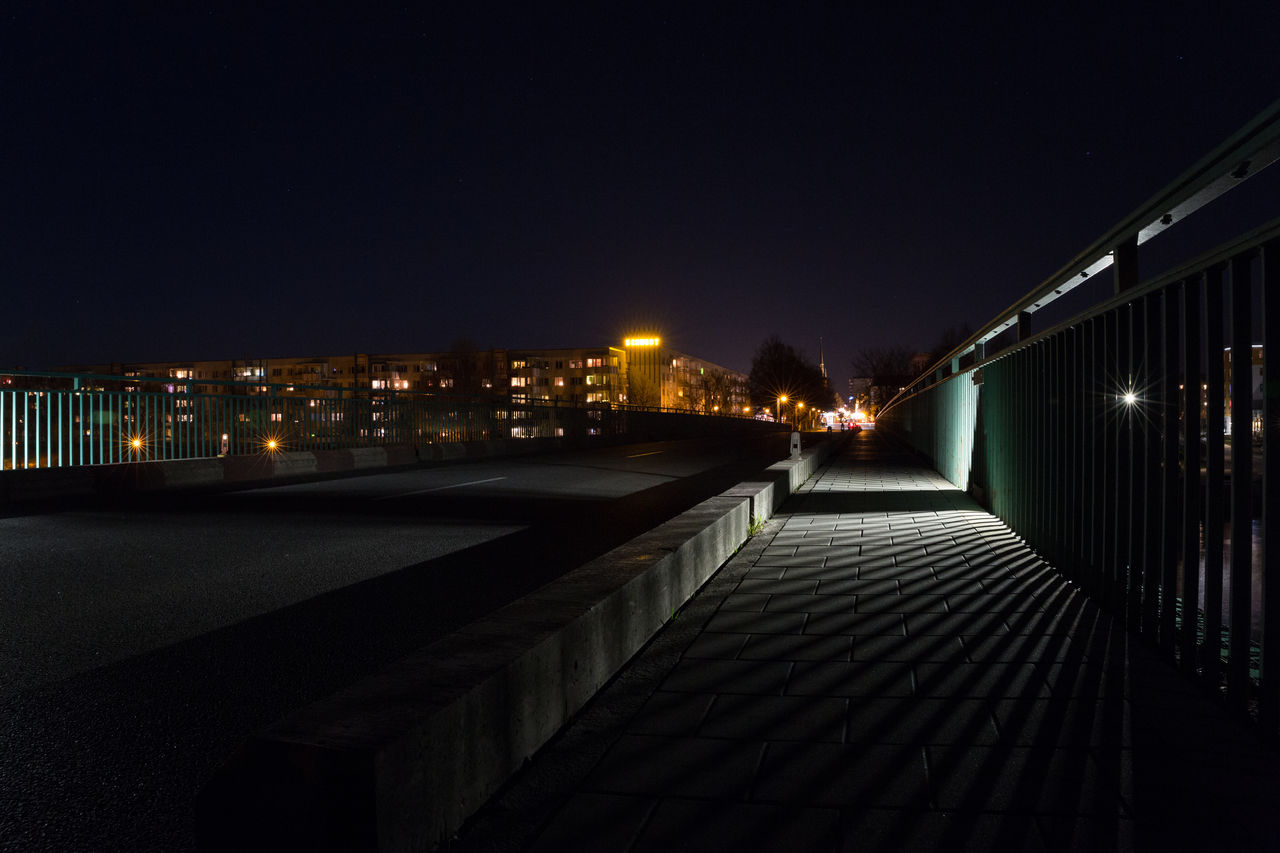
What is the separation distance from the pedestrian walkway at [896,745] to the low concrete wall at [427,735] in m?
0.14

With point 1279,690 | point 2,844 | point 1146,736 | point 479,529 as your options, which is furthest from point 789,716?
point 479,529

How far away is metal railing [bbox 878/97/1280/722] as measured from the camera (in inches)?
118

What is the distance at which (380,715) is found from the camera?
2.29 m

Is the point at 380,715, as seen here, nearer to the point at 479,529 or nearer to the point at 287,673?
the point at 287,673

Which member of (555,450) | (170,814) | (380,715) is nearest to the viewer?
(380,715)

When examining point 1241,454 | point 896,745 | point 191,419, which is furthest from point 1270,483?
point 191,419

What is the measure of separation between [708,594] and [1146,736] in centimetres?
291

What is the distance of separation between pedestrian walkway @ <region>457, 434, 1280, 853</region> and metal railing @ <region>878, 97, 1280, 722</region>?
0.29 metres

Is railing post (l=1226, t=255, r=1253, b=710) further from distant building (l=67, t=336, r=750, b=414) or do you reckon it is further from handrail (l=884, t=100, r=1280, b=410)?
distant building (l=67, t=336, r=750, b=414)

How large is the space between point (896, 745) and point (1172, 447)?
197 centimetres

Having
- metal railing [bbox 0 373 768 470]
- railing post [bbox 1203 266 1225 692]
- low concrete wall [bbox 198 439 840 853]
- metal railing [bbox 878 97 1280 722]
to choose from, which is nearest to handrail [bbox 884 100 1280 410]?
metal railing [bbox 878 97 1280 722]

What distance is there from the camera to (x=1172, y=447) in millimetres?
3775

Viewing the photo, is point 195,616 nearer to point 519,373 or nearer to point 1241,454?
point 1241,454

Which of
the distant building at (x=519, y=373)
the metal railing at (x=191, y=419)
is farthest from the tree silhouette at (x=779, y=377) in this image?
the metal railing at (x=191, y=419)
